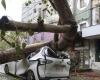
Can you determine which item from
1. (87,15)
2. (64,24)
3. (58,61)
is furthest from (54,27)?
(87,15)

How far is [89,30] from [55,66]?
536 inches

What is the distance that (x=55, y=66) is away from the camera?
14.0 m

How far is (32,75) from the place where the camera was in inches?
566

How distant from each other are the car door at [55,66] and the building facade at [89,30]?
1246 centimetres

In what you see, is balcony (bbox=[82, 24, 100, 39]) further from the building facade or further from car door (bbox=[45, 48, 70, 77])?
car door (bbox=[45, 48, 70, 77])

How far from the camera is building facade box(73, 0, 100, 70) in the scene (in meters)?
28.0

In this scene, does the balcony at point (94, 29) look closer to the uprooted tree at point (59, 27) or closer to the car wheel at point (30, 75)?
the car wheel at point (30, 75)

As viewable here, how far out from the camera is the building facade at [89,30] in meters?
28.0

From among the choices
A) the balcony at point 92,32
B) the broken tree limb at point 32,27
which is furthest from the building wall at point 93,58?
the broken tree limb at point 32,27

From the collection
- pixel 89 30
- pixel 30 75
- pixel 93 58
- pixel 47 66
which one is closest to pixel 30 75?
pixel 30 75

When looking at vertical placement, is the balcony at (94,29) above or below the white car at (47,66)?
above

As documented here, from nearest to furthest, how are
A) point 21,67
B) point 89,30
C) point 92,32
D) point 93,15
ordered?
point 21,67
point 92,32
point 89,30
point 93,15

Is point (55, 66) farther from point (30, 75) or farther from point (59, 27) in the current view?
point (59, 27)

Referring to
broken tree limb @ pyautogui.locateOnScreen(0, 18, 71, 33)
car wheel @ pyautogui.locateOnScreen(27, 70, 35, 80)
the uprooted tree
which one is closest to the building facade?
car wheel @ pyautogui.locateOnScreen(27, 70, 35, 80)
